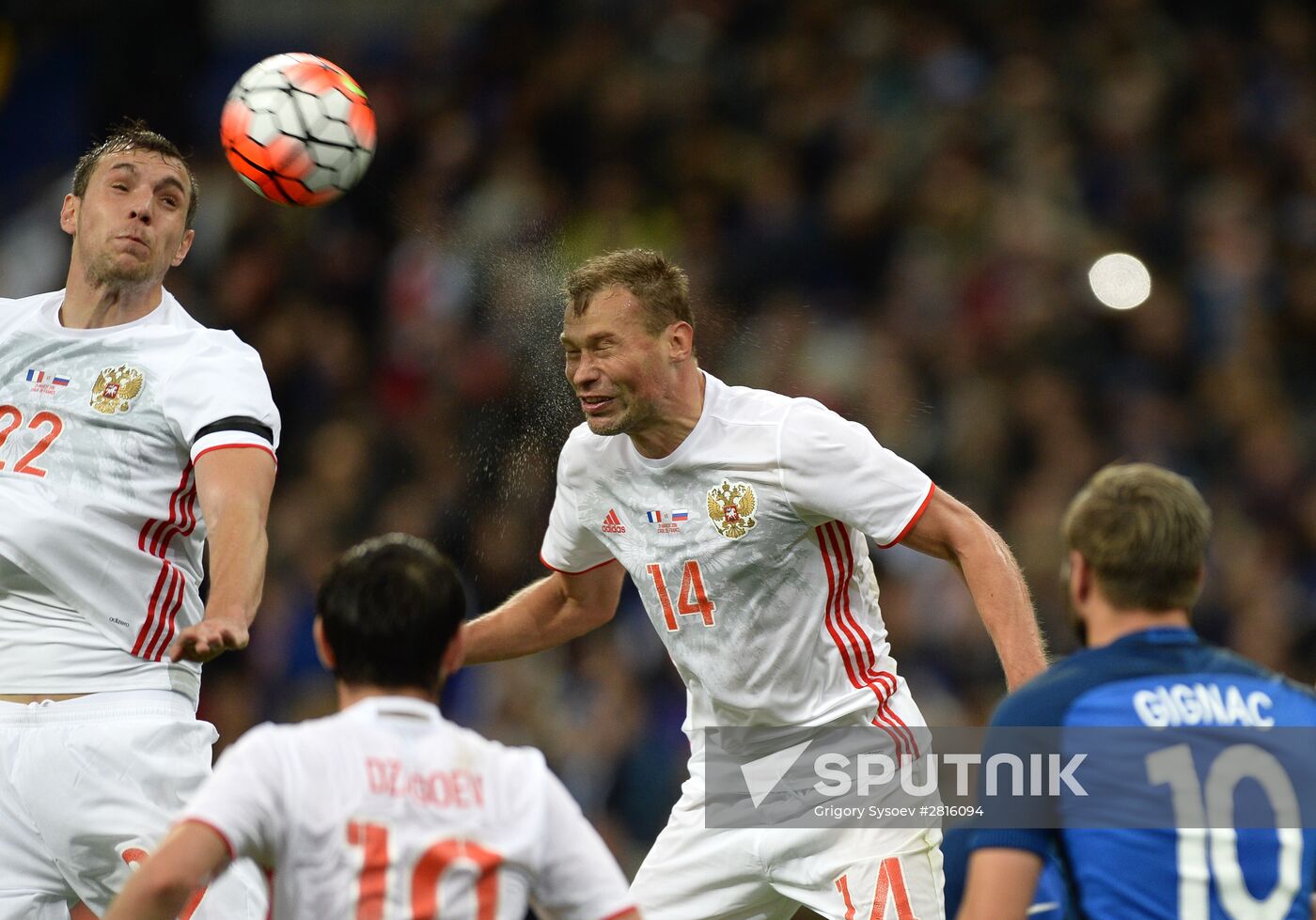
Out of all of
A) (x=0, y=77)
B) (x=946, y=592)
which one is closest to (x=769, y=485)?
(x=946, y=592)

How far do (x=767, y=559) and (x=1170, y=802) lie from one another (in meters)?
1.95

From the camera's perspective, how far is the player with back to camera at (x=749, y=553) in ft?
16.3

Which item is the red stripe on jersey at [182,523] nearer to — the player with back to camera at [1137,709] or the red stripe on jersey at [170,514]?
the red stripe on jersey at [170,514]

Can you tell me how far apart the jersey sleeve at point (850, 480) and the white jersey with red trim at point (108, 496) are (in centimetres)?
153

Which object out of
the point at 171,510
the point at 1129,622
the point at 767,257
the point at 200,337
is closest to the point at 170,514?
the point at 171,510

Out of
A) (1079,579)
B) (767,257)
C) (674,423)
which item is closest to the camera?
(1079,579)

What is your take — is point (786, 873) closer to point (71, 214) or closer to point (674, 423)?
point (674, 423)

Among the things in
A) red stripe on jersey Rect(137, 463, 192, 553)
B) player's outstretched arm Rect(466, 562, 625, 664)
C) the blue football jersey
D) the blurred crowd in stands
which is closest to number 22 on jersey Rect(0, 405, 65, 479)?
red stripe on jersey Rect(137, 463, 192, 553)

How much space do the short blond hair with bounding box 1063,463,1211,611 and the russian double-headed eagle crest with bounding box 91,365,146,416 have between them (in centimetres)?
274

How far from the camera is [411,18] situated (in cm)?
1377

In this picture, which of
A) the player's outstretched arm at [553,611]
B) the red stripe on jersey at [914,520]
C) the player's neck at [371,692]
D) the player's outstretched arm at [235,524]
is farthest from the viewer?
the player's outstretched arm at [553,611]

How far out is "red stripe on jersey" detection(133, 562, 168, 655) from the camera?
15.8ft

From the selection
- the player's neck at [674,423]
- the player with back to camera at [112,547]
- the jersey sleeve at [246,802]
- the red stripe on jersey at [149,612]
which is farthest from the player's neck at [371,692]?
the player's neck at [674,423]

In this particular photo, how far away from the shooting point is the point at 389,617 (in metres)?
3.35
